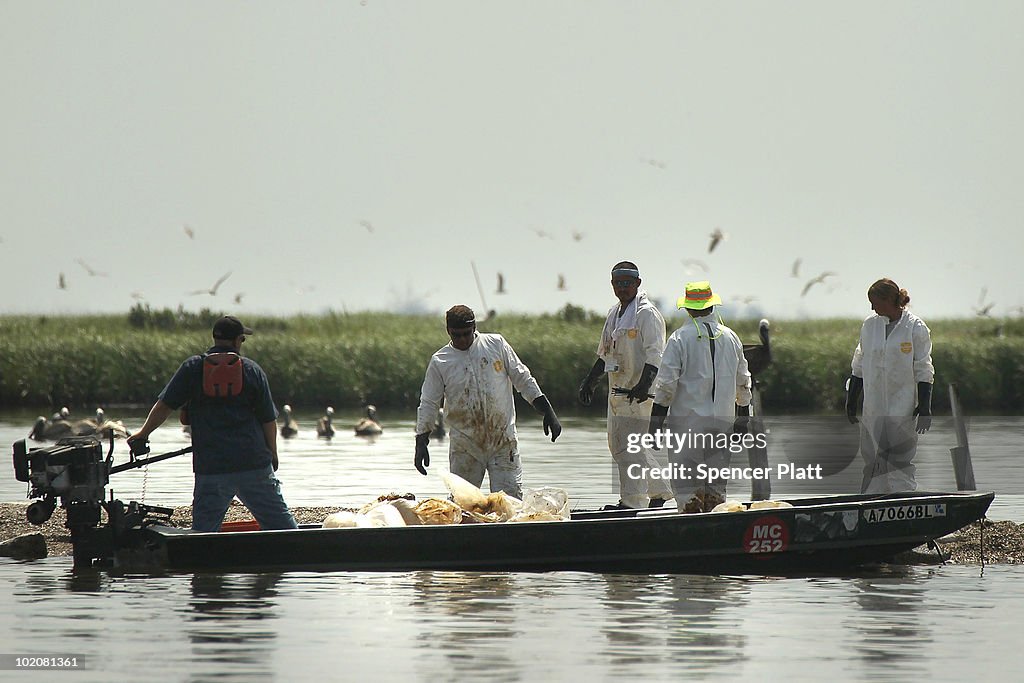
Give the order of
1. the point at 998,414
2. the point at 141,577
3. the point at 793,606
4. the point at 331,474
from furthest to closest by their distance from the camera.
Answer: the point at 998,414 → the point at 331,474 → the point at 141,577 → the point at 793,606

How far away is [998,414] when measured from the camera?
111 feet

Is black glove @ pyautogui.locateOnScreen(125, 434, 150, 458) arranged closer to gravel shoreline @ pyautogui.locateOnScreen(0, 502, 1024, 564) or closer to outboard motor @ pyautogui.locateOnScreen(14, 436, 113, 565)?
outboard motor @ pyautogui.locateOnScreen(14, 436, 113, 565)

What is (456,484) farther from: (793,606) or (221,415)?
(793,606)

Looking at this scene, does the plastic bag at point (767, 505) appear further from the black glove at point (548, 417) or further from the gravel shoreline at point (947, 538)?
the black glove at point (548, 417)

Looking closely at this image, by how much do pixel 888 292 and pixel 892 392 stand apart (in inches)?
29.9

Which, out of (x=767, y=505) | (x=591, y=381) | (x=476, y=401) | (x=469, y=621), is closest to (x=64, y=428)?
(x=591, y=381)

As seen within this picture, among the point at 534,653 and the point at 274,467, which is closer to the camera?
the point at 534,653

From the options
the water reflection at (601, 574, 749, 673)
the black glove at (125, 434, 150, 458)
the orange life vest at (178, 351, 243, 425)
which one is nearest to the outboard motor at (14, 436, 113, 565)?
the black glove at (125, 434, 150, 458)

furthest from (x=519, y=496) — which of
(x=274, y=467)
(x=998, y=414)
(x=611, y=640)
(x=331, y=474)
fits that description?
(x=998, y=414)

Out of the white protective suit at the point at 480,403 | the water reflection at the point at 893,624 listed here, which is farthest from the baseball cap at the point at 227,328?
the water reflection at the point at 893,624

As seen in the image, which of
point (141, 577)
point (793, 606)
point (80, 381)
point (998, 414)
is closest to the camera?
point (793, 606)

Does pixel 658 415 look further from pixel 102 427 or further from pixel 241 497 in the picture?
pixel 102 427

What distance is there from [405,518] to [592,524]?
1.47 m

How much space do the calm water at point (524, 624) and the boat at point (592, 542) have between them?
131 millimetres
